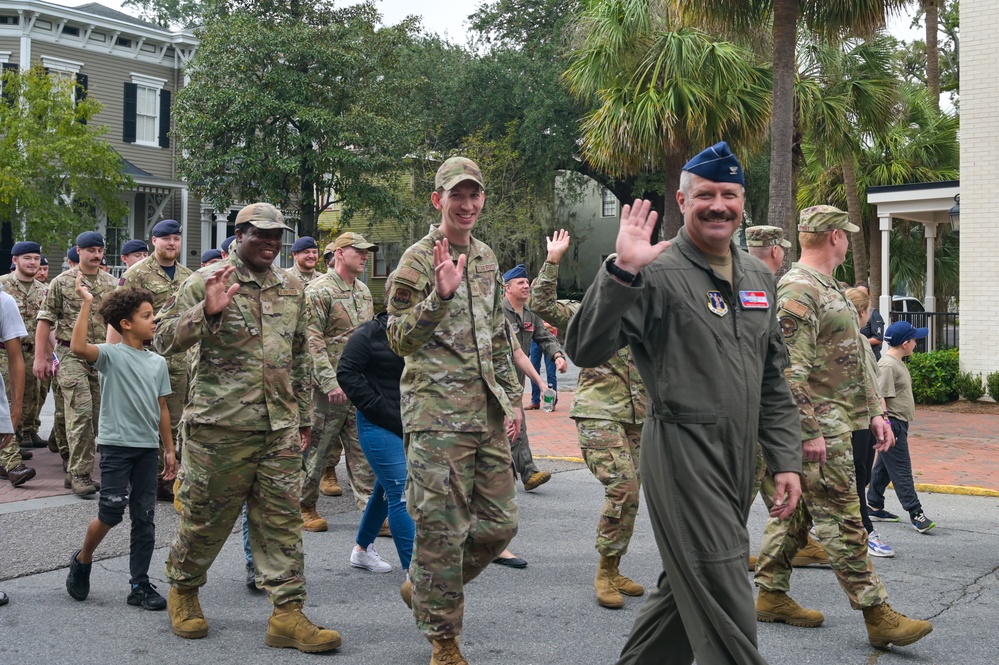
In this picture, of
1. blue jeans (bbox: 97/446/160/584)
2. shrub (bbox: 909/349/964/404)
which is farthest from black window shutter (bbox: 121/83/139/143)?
blue jeans (bbox: 97/446/160/584)

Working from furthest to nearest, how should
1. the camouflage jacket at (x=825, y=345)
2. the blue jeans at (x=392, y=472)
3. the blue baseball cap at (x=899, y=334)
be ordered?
1. the blue baseball cap at (x=899, y=334)
2. the blue jeans at (x=392, y=472)
3. the camouflage jacket at (x=825, y=345)

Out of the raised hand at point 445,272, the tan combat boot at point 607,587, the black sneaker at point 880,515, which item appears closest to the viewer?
the raised hand at point 445,272

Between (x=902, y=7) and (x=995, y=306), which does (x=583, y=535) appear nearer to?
(x=902, y=7)

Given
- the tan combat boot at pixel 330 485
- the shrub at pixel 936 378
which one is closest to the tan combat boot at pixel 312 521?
the tan combat boot at pixel 330 485

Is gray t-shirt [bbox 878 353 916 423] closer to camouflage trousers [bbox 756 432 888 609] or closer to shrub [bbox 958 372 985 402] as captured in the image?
camouflage trousers [bbox 756 432 888 609]

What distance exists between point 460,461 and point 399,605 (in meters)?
1.53


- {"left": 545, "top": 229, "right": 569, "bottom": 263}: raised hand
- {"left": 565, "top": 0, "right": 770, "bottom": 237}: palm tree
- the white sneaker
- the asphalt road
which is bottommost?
the asphalt road

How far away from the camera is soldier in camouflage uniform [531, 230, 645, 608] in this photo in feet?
18.1

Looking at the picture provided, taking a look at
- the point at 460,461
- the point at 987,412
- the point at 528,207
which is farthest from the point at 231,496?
the point at 528,207

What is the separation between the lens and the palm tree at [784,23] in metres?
13.6

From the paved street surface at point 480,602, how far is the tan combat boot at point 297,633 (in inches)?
2.3

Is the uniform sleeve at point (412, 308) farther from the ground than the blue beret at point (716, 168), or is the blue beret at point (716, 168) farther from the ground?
the blue beret at point (716, 168)

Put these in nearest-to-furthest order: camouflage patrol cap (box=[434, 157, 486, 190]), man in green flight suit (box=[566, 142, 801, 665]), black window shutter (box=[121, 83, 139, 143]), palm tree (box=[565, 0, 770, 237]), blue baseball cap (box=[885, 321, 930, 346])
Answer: man in green flight suit (box=[566, 142, 801, 665]), camouflage patrol cap (box=[434, 157, 486, 190]), blue baseball cap (box=[885, 321, 930, 346]), palm tree (box=[565, 0, 770, 237]), black window shutter (box=[121, 83, 139, 143])

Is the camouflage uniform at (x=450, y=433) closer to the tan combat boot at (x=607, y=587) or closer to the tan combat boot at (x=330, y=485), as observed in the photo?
the tan combat boot at (x=607, y=587)
